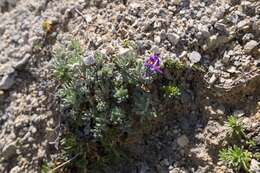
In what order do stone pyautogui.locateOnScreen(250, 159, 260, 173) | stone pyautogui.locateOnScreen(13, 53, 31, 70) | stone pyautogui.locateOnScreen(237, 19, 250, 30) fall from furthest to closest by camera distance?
stone pyautogui.locateOnScreen(13, 53, 31, 70), stone pyautogui.locateOnScreen(237, 19, 250, 30), stone pyautogui.locateOnScreen(250, 159, 260, 173)

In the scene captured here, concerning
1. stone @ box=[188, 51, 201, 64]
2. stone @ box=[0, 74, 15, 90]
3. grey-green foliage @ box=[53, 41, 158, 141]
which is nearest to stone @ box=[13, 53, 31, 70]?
stone @ box=[0, 74, 15, 90]

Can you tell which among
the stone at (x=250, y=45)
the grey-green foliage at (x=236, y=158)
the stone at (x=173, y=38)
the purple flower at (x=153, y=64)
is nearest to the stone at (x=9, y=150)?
the purple flower at (x=153, y=64)

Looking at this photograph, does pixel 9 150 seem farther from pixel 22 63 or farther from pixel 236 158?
pixel 236 158

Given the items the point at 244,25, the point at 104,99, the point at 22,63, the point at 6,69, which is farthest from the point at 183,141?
the point at 6,69

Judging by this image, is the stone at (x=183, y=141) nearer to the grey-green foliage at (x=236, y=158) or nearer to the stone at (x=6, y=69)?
the grey-green foliage at (x=236, y=158)

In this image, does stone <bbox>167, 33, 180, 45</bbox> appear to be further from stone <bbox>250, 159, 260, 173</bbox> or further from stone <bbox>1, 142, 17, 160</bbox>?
stone <bbox>1, 142, 17, 160</bbox>

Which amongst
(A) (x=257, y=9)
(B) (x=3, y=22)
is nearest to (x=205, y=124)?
→ (A) (x=257, y=9)

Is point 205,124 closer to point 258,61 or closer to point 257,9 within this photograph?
point 258,61
